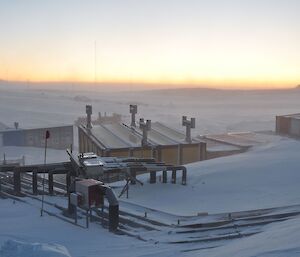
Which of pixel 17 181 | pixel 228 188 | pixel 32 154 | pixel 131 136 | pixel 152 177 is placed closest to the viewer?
pixel 228 188

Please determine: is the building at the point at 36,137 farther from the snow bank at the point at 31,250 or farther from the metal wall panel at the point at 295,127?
the snow bank at the point at 31,250

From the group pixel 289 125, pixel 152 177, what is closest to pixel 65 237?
pixel 152 177

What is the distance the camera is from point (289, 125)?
Answer: 1160 inches

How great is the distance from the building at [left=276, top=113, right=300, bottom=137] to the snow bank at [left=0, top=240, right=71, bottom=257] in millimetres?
23641

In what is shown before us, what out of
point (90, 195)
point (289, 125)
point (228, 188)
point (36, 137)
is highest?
point (289, 125)

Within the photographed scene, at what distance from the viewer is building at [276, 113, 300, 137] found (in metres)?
28.1

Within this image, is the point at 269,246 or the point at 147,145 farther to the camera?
the point at 147,145

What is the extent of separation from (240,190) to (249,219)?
147 inches

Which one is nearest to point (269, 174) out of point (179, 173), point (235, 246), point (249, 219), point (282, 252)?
point (179, 173)

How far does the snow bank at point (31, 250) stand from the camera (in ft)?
21.7

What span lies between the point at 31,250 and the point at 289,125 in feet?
83.2

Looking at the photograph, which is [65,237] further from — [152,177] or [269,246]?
[152,177]

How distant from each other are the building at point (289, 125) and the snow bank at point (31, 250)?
2364 cm

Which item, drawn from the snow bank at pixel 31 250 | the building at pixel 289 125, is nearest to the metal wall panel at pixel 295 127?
the building at pixel 289 125
